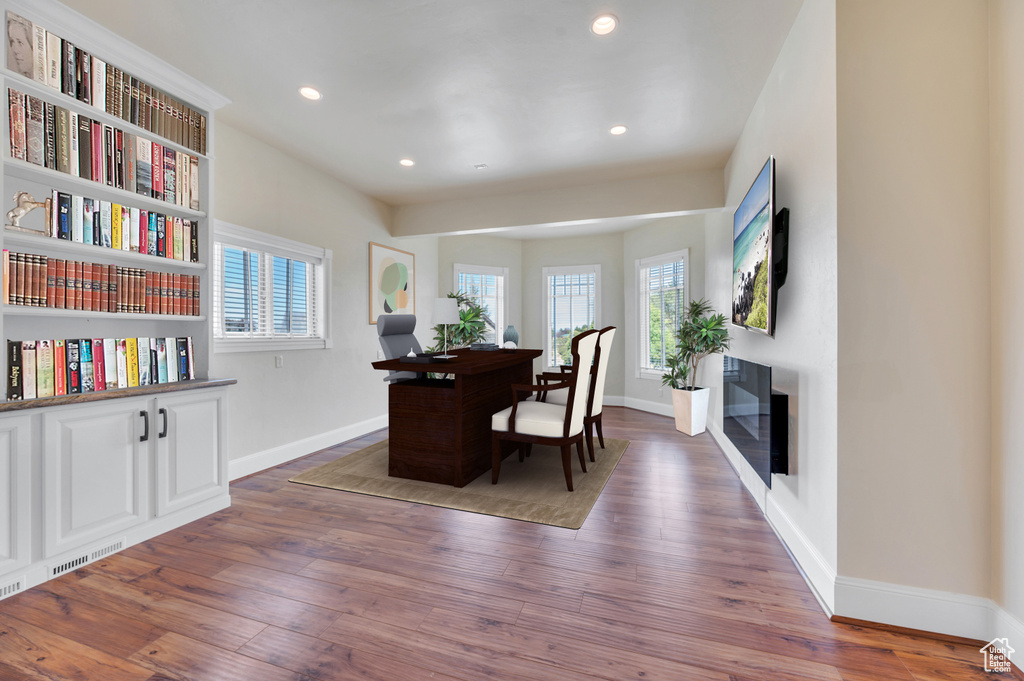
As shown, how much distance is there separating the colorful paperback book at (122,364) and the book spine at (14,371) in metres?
0.39

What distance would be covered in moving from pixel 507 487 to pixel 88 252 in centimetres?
286

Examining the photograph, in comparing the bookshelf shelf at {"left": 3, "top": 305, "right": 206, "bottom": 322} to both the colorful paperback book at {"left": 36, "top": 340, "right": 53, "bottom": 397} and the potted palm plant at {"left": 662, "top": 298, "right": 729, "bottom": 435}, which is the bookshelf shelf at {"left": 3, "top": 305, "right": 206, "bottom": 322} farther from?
the potted palm plant at {"left": 662, "top": 298, "right": 729, "bottom": 435}

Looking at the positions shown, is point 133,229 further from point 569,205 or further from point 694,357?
point 694,357

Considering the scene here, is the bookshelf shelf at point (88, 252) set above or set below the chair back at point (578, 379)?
above

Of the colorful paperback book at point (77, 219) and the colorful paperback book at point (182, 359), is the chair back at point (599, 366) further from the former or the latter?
the colorful paperback book at point (77, 219)

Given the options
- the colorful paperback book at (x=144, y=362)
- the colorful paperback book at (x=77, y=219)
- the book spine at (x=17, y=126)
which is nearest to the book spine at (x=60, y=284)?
the colorful paperback book at (x=77, y=219)

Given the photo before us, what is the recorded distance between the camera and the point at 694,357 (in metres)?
4.77

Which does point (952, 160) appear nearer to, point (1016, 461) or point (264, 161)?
point (1016, 461)

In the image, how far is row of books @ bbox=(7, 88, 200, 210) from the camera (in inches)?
78.5

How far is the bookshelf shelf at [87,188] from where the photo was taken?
1.99m

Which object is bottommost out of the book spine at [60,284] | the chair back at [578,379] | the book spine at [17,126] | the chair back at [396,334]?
the chair back at [578,379]

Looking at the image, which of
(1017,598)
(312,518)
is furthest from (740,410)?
(312,518)

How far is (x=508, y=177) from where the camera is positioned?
438 centimetres

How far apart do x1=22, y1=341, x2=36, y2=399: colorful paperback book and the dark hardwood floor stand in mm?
890
